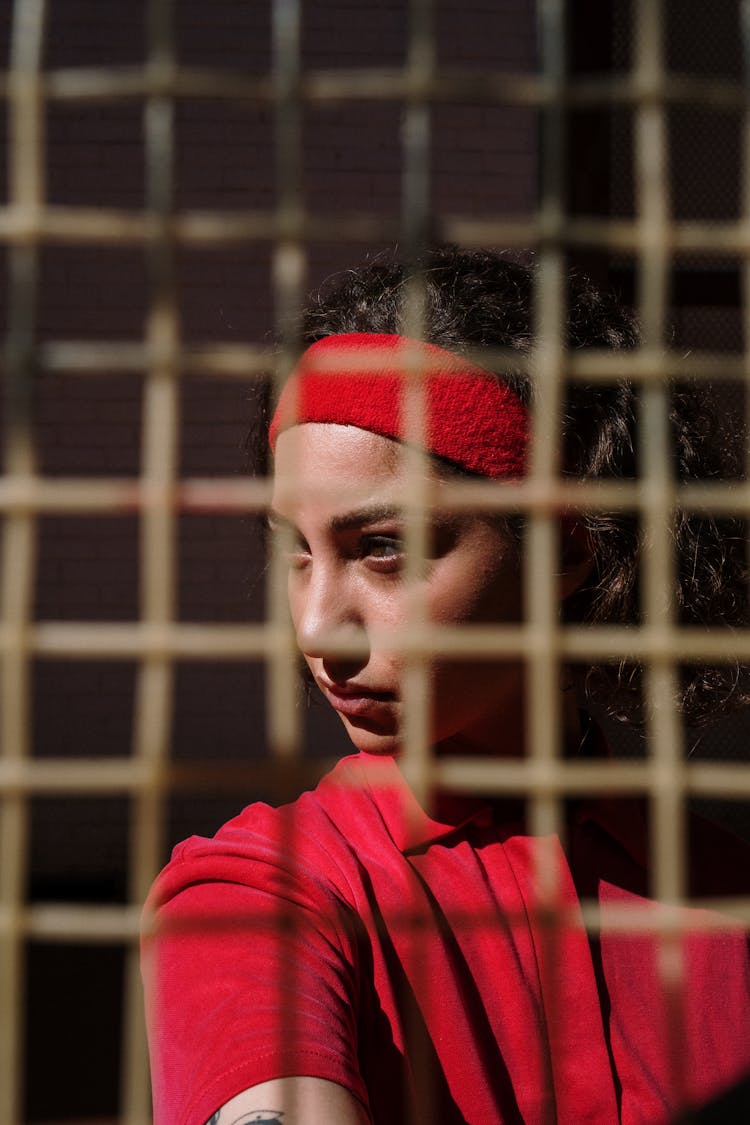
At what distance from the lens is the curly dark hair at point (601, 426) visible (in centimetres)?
101

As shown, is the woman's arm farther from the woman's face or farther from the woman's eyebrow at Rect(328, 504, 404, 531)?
the woman's eyebrow at Rect(328, 504, 404, 531)

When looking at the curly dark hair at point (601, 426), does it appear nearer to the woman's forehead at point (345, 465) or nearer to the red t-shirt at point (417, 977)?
the woman's forehead at point (345, 465)

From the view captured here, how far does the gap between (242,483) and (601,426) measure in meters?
0.61

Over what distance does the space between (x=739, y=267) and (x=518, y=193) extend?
1594 mm

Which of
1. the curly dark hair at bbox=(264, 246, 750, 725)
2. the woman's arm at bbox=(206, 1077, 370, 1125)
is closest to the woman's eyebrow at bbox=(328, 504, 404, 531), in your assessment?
the curly dark hair at bbox=(264, 246, 750, 725)

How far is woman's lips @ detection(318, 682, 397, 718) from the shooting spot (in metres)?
0.82

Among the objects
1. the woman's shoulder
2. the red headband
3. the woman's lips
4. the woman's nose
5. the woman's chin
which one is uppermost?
the red headband

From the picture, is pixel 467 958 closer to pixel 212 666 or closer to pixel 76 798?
pixel 212 666

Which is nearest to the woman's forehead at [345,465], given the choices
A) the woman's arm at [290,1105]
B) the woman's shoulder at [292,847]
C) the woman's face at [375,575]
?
the woman's face at [375,575]

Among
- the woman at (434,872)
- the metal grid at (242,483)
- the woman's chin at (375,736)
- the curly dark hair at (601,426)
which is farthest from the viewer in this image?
the curly dark hair at (601,426)

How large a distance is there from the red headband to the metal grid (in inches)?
13.0

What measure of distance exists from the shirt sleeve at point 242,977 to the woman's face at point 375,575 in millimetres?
142

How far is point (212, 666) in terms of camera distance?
329cm

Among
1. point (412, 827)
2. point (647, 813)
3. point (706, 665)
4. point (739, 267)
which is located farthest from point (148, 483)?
Result: point (739, 267)
